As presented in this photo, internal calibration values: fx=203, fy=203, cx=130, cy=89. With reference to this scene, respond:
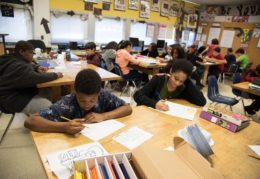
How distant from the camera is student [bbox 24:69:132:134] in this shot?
114 centimetres

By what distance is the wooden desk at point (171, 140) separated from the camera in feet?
3.33

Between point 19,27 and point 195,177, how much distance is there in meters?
4.91

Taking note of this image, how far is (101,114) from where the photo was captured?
4.48 feet

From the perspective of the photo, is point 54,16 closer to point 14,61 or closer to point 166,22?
point 14,61

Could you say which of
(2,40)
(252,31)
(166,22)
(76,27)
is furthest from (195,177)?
(252,31)

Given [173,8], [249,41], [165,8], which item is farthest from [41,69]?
[249,41]

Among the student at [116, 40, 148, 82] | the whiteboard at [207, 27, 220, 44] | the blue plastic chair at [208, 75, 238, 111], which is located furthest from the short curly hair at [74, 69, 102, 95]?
the whiteboard at [207, 27, 220, 44]

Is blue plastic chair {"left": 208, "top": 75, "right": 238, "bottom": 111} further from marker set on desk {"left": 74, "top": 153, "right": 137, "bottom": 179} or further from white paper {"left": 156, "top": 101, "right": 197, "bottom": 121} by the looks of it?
marker set on desk {"left": 74, "top": 153, "right": 137, "bottom": 179}

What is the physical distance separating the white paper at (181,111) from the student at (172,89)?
→ 18cm

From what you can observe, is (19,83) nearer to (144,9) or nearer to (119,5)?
(119,5)

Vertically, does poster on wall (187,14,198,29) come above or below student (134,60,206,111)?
above

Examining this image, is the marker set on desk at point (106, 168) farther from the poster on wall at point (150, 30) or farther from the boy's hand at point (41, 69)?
the poster on wall at point (150, 30)

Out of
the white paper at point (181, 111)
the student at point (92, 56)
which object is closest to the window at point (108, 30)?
the student at point (92, 56)

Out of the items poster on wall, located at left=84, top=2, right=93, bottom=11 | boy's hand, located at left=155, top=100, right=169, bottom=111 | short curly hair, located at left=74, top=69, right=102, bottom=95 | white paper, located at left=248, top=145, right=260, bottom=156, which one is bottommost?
white paper, located at left=248, top=145, right=260, bottom=156
